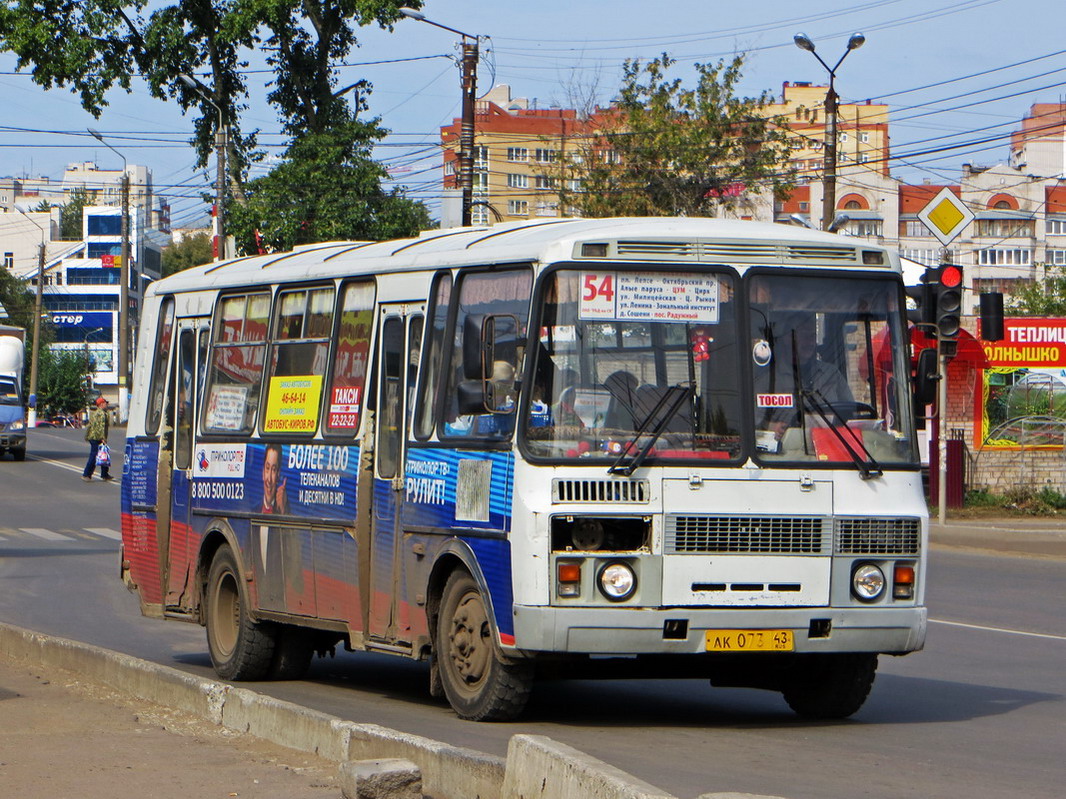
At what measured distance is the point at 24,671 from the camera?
1129 cm

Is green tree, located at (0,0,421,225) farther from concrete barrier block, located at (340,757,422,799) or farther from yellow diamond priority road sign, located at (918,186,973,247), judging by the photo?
concrete barrier block, located at (340,757,422,799)

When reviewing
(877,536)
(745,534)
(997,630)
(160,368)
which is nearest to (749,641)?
(745,534)

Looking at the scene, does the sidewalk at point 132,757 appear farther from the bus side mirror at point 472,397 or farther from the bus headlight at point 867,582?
the bus headlight at point 867,582

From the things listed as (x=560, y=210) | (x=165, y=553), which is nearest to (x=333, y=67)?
(x=560, y=210)

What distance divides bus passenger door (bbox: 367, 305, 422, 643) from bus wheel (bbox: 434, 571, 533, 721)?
0.49 metres

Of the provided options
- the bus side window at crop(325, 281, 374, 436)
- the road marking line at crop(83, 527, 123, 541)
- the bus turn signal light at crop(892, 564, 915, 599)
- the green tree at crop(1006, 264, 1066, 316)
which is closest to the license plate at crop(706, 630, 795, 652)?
the bus turn signal light at crop(892, 564, 915, 599)

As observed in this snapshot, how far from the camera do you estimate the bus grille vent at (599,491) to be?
8.16 metres

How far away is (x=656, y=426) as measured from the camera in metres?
8.32

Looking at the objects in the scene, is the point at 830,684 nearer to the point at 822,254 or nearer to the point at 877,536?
the point at 877,536

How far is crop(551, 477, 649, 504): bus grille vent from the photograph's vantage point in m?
8.16

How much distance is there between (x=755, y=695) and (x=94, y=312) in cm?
14050

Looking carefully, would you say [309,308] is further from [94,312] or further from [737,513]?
[94,312]

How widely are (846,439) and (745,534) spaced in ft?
2.49

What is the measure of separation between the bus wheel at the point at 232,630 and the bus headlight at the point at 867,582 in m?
4.32
